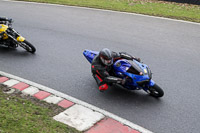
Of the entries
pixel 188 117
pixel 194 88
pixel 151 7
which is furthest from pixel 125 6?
pixel 188 117

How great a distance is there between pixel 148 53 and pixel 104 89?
11.3 feet

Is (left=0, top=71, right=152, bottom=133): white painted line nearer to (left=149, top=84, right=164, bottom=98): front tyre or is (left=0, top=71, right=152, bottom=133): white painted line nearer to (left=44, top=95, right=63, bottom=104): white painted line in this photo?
(left=44, top=95, right=63, bottom=104): white painted line

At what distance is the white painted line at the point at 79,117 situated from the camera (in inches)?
206

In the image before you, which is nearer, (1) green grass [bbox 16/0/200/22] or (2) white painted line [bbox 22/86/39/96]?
(2) white painted line [bbox 22/86/39/96]

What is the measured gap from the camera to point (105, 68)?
6387 mm

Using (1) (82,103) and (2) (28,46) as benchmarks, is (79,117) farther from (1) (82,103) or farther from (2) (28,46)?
(2) (28,46)

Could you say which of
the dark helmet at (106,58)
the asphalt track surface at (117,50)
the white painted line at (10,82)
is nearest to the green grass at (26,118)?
the white painted line at (10,82)

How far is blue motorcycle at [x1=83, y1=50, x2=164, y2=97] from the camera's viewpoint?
613 centimetres

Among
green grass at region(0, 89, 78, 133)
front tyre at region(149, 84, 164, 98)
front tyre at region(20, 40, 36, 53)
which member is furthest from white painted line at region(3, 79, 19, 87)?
front tyre at region(149, 84, 164, 98)

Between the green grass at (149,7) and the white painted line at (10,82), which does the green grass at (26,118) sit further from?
the green grass at (149,7)

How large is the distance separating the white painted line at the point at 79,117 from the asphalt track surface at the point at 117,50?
50cm

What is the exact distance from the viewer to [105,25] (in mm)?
12141

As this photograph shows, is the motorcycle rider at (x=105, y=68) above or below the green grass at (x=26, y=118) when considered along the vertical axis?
above

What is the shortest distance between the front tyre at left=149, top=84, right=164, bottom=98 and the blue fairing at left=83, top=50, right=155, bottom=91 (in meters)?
0.11
